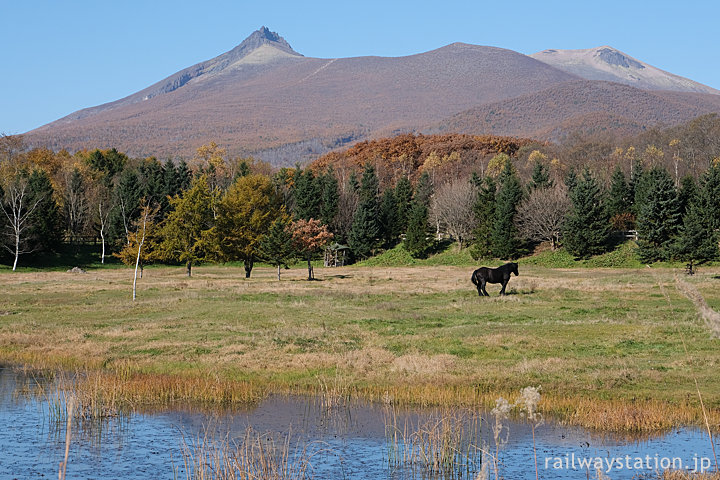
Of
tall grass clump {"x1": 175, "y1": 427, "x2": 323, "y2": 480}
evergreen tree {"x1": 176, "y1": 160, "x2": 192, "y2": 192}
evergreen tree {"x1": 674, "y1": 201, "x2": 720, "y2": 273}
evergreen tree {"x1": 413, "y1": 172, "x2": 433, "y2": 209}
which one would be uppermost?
evergreen tree {"x1": 176, "y1": 160, "x2": 192, "y2": 192}

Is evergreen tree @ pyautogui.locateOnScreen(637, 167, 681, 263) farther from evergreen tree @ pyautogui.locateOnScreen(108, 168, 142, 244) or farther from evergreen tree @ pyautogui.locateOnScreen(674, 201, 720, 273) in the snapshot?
evergreen tree @ pyautogui.locateOnScreen(108, 168, 142, 244)

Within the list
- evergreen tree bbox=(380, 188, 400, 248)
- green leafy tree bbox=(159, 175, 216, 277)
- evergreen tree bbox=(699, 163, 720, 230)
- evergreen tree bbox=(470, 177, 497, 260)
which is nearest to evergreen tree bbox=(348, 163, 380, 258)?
evergreen tree bbox=(380, 188, 400, 248)

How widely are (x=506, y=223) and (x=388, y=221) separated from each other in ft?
70.7

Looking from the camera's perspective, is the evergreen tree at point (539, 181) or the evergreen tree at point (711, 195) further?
the evergreen tree at point (539, 181)

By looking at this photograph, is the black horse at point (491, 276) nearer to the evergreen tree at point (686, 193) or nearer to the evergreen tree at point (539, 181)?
the evergreen tree at point (686, 193)

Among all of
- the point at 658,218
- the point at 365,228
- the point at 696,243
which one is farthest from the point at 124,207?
the point at 696,243

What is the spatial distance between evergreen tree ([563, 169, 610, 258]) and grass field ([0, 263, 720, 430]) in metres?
40.5

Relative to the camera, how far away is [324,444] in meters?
16.4

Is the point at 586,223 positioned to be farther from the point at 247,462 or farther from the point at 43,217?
the point at 247,462

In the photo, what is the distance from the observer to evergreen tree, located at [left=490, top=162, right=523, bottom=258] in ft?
305

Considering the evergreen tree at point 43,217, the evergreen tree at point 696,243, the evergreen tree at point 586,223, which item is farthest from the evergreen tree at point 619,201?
the evergreen tree at point 43,217

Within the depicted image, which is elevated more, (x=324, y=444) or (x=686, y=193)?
(x=686, y=193)

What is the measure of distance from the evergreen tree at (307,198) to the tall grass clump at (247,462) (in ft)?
314

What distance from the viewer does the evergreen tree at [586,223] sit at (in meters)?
86.0
